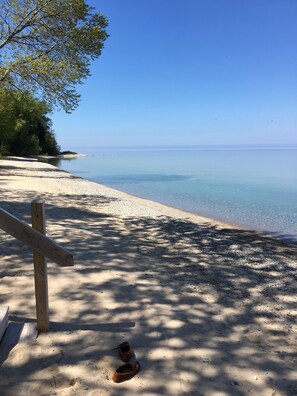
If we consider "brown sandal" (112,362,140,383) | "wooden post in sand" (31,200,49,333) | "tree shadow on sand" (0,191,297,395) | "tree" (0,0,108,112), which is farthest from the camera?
"tree" (0,0,108,112)

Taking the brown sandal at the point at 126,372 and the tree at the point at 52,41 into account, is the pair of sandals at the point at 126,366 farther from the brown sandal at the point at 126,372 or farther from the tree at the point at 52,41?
the tree at the point at 52,41

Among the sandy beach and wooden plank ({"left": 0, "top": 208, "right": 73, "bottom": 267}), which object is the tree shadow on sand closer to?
the sandy beach

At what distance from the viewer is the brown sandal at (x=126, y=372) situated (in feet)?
9.19

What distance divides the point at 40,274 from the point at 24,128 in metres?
59.9

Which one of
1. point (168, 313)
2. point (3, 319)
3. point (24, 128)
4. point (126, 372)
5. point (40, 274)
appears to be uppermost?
point (24, 128)

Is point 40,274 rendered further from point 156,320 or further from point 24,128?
point 24,128

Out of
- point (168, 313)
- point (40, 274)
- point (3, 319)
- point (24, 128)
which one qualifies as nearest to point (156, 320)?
point (168, 313)

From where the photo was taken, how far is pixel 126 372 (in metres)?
2.86

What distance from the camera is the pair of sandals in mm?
2807

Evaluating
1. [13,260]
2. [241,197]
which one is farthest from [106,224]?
[241,197]

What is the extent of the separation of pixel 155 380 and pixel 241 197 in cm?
2116

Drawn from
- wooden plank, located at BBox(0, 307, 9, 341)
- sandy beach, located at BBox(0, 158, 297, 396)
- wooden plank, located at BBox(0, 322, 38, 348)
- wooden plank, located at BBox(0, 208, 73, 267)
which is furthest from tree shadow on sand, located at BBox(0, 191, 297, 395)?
wooden plank, located at BBox(0, 208, 73, 267)

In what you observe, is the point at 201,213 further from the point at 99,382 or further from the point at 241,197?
the point at 99,382

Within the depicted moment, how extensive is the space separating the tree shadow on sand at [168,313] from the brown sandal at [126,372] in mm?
54
